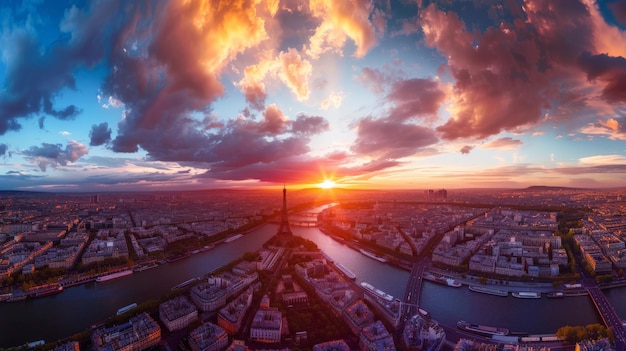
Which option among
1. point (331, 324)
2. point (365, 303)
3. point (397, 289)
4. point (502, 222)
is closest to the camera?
point (331, 324)

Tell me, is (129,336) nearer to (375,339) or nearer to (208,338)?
(208,338)

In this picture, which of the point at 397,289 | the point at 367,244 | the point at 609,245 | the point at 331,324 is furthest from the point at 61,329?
the point at 609,245

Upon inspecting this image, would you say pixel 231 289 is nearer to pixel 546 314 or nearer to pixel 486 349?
pixel 486 349

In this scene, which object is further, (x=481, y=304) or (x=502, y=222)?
(x=502, y=222)

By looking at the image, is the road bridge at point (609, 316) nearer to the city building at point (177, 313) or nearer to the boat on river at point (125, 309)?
the city building at point (177, 313)

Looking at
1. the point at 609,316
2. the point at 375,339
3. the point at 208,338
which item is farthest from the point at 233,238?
the point at 609,316

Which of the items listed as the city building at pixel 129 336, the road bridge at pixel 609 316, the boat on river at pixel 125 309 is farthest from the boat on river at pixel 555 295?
the boat on river at pixel 125 309

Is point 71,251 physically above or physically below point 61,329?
above
